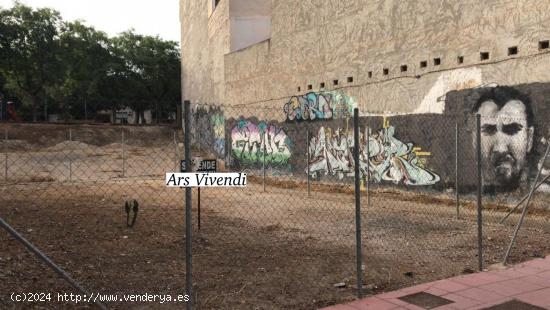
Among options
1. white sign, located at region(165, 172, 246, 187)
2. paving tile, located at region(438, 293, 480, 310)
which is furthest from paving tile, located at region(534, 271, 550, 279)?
white sign, located at region(165, 172, 246, 187)

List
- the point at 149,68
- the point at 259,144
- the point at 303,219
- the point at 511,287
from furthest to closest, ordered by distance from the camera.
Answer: the point at 149,68 < the point at 259,144 < the point at 303,219 < the point at 511,287

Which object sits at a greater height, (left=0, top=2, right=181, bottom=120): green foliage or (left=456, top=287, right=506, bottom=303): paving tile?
(left=0, top=2, right=181, bottom=120): green foliage

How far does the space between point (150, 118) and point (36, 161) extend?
36.0m

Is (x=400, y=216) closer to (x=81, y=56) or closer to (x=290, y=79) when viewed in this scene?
(x=290, y=79)

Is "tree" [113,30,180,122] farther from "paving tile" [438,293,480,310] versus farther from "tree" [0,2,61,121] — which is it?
"paving tile" [438,293,480,310]

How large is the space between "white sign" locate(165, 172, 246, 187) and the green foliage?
126ft

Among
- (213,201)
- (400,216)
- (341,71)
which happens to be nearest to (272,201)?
(213,201)

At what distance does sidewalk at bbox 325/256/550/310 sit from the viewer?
4.44 m

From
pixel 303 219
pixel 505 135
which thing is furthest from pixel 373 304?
pixel 505 135

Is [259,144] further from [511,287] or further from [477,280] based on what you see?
[511,287]

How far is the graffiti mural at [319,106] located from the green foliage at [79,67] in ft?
91.5

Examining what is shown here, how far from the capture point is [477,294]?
4.74 metres

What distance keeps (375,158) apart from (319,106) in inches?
132

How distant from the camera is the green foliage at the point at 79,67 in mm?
37031
